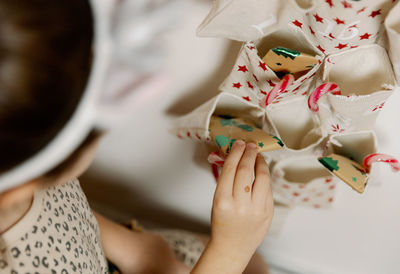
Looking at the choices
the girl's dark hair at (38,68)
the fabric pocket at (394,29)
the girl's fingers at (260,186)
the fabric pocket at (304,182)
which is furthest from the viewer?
the fabric pocket at (304,182)

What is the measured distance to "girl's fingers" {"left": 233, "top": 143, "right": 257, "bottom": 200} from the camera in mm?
470

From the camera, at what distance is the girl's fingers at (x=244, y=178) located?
1.54ft

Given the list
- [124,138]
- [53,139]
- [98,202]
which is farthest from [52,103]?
[98,202]

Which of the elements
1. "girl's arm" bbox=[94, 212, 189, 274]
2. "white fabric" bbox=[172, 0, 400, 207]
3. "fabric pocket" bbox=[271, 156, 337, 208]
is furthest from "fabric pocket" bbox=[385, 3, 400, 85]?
"girl's arm" bbox=[94, 212, 189, 274]

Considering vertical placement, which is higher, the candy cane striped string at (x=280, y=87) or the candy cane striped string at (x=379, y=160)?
the candy cane striped string at (x=280, y=87)

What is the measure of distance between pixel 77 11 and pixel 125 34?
0.04m

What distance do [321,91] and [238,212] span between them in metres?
0.18

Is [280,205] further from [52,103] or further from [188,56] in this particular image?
[52,103]

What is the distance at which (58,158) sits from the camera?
32 cm

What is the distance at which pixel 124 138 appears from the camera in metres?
0.78

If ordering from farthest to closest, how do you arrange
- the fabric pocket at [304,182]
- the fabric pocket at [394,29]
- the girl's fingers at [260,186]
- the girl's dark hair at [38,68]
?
1. the fabric pocket at [304,182]
2. the girl's fingers at [260,186]
3. the fabric pocket at [394,29]
4. the girl's dark hair at [38,68]

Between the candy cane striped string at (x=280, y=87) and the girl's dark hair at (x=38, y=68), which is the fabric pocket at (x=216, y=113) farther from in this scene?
the girl's dark hair at (x=38, y=68)

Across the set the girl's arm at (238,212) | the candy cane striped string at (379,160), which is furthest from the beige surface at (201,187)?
the girl's arm at (238,212)

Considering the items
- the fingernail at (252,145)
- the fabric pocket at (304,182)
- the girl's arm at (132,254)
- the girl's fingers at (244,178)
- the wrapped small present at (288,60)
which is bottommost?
the girl's arm at (132,254)
